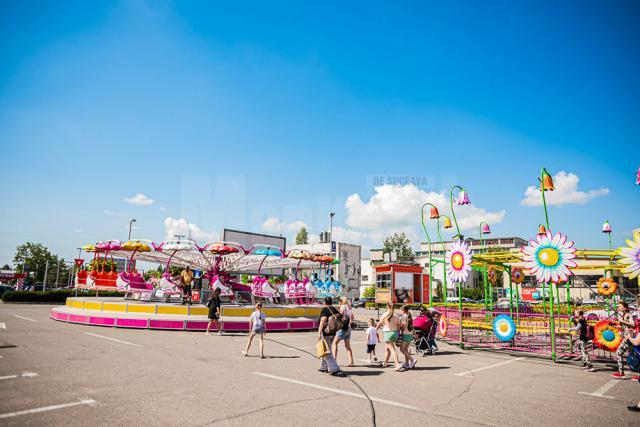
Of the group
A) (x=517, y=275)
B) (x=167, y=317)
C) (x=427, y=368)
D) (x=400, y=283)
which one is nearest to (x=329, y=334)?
(x=427, y=368)

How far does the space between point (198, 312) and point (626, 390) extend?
15625 millimetres

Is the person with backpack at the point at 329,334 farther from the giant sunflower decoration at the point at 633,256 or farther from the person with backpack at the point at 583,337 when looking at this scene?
the giant sunflower decoration at the point at 633,256

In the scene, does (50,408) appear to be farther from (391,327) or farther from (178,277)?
(178,277)

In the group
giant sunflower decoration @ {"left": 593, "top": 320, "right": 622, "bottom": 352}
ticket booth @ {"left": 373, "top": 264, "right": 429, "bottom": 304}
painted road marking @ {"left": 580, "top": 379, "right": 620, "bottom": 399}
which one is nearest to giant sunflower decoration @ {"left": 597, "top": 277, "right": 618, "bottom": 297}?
giant sunflower decoration @ {"left": 593, "top": 320, "right": 622, "bottom": 352}

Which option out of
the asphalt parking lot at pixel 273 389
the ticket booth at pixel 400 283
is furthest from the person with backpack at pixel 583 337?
the ticket booth at pixel 400 283

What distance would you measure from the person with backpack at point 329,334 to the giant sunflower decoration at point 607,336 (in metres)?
7.88

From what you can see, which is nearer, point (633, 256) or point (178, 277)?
point (633, 256)

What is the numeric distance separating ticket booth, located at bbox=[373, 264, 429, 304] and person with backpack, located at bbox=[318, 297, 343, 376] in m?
32.9

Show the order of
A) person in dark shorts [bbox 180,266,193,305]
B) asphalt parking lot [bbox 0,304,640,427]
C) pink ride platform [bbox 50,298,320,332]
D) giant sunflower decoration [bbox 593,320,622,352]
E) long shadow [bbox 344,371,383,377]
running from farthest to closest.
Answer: person in dark shorts [bbox 180,266,193,305], pink ride platform [bbox 50,298,320,332], giant sunflower decoration [bbox 593,320,622,352], long shadow [bbox 344,371,383,377], asphalt parking lot [bbox 0,304,640,427]

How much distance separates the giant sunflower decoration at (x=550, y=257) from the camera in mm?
11219

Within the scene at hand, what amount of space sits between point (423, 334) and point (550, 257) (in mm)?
4508

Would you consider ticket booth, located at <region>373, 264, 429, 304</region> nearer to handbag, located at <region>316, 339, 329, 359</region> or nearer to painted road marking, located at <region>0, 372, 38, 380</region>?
handbag, located at <region>316, 339, 329, 359</region>

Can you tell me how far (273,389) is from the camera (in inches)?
292

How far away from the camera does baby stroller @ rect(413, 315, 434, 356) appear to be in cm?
1255
